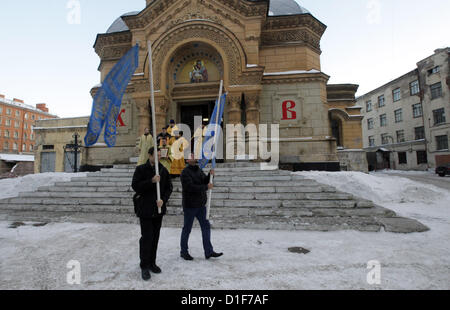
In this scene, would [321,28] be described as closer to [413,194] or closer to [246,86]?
[246,86]

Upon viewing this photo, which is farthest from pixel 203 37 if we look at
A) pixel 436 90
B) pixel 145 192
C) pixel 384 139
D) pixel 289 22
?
pixel 384 139

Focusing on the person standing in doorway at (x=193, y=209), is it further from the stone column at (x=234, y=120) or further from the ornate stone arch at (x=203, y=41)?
the ornate stone arch at (x=203, y=41)

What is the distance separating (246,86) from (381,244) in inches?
380

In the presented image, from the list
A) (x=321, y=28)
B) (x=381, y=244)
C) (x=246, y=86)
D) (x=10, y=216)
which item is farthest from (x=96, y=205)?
(x=321, y=28)

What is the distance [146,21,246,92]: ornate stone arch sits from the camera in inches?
494

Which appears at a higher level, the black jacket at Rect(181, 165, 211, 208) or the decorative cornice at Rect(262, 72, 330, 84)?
the decorative cornice at Rect(262, 72, 330, 84)

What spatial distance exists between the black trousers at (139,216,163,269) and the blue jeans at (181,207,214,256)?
536mm

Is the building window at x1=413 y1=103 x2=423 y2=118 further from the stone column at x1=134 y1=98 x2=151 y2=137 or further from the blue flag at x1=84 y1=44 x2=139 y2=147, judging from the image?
the blue flag at x1=84 y1=44 x2=139 y2=147

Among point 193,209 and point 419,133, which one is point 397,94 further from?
point 193,209

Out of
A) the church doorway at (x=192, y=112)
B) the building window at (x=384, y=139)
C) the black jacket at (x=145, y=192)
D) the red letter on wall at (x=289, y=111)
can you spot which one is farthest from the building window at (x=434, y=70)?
the black jacket at (x=145, y=192)

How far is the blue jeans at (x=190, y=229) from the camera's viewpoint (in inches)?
155

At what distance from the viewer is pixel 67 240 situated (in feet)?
16.3

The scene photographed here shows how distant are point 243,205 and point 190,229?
321cm

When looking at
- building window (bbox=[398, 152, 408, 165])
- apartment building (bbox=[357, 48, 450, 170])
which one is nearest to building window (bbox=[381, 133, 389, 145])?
apartment building (bbox=[357, 48, 450, 170])
